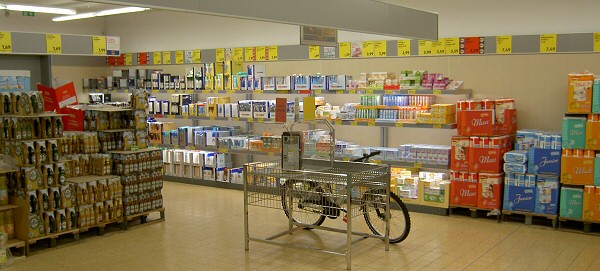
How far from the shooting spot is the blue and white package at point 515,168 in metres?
7.63

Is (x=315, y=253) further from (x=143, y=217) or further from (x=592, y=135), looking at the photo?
(x=592, y=135)

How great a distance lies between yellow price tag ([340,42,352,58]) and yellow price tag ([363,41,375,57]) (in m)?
0.27

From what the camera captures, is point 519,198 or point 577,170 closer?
point 577,170

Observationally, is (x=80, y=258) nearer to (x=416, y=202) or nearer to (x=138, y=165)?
(x=138, y=165)

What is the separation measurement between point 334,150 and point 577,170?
3.05 m

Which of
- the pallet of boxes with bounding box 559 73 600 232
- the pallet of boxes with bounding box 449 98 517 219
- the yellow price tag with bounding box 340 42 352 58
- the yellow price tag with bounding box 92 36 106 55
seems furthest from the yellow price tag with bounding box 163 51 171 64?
the pallet of boxes with bounding box 559 73 600 232

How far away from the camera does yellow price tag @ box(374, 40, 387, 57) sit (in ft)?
30.3

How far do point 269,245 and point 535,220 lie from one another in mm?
3693

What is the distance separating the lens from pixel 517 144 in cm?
798

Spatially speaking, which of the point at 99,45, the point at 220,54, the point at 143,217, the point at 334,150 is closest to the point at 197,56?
the point at 220,54

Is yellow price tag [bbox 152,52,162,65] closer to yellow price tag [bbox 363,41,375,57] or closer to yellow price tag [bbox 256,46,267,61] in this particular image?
yellow price tag [bbox 256,46,267,61]

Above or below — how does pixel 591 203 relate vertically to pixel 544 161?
below

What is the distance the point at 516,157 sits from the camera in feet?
25.1

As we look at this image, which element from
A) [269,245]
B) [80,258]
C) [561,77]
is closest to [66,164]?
[80,258]
